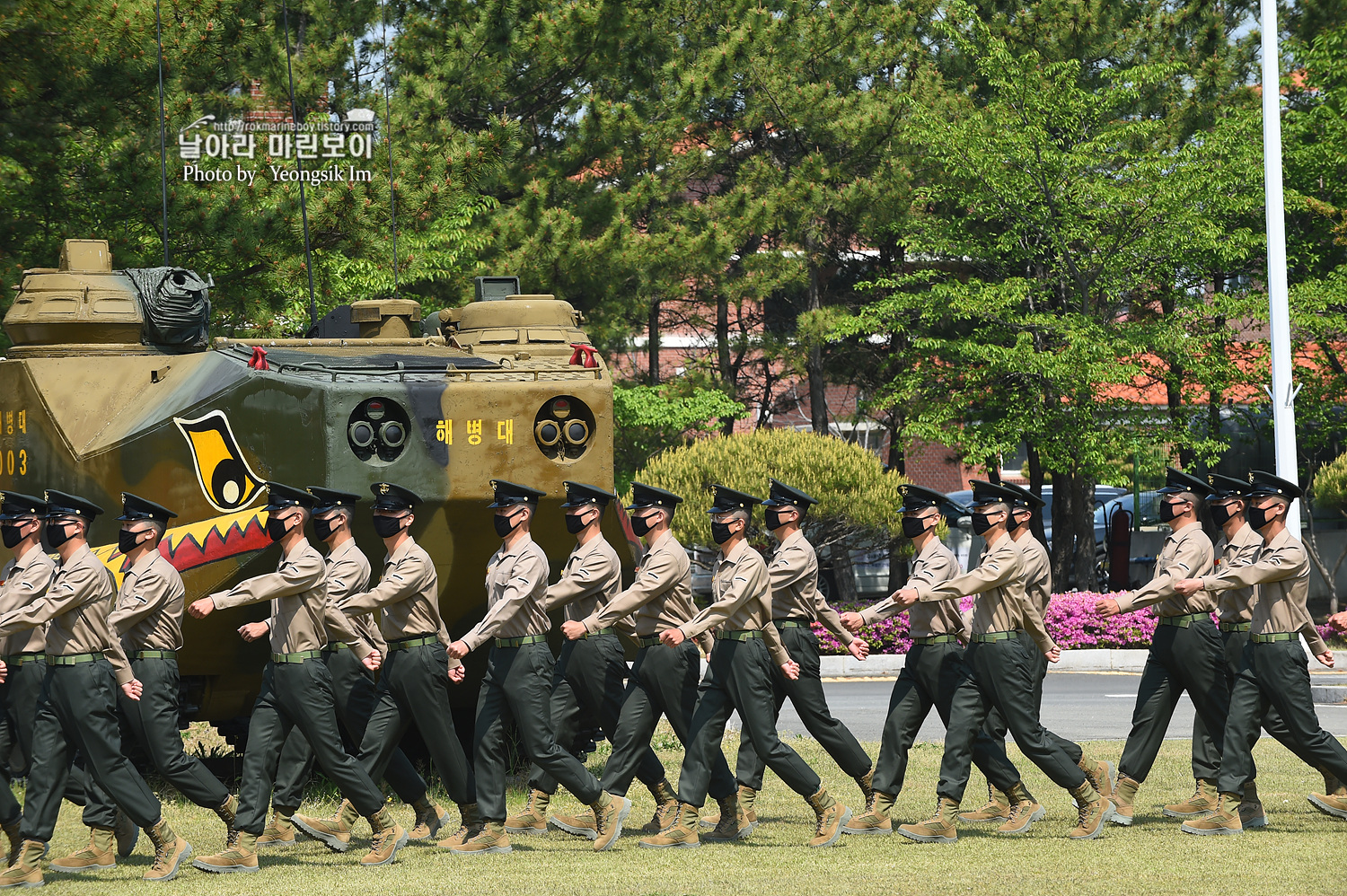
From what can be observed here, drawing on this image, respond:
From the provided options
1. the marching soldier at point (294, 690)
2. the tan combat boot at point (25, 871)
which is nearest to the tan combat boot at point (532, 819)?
the marching soldier at point (294, 690)

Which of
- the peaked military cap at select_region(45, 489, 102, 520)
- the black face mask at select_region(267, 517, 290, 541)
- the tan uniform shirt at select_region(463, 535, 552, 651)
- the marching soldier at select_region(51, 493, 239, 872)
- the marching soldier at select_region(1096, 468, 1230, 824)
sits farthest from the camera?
the marching soldier at select_region(1096, 468, 1230, 824)

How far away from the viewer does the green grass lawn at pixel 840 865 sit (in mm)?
7875

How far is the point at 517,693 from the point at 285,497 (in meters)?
1.62

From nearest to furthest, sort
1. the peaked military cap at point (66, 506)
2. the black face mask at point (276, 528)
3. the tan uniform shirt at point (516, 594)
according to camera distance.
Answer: the peaked military cap at point (66, 506) → the black face mask at point (276, 528) → the tan uniform shirt at point (516, 594)

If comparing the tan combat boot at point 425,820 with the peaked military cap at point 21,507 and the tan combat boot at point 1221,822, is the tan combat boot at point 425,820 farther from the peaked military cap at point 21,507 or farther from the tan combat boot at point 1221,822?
the tan combat boot at point 1221,822

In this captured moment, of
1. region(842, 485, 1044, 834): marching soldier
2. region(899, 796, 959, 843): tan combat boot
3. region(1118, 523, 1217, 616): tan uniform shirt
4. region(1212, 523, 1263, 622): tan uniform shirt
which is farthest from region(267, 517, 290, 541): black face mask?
region(1212, 523, 1263, 622): tan uniform shirt

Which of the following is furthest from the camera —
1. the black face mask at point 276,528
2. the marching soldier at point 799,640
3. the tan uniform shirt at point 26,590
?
the marching soldier at point 799,640

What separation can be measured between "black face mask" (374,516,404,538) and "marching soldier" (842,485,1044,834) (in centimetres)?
256

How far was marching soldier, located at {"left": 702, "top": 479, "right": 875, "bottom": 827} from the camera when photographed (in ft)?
30.4

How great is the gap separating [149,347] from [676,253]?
17.0m

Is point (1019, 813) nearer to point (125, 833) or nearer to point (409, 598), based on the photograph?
point (409, 598)

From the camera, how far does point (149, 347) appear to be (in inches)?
451

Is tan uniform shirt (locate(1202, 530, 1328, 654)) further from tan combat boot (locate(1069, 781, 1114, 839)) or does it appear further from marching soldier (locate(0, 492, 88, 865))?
marching soldier (locate(0, 492, 88, 865))

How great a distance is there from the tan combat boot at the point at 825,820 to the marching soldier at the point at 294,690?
220 centimetres
